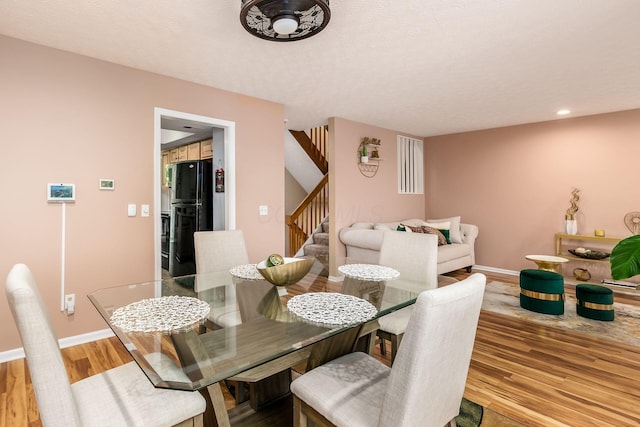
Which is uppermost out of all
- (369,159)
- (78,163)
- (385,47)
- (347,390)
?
(385,47)

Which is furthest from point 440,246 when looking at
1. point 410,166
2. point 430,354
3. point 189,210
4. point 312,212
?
point 430,354

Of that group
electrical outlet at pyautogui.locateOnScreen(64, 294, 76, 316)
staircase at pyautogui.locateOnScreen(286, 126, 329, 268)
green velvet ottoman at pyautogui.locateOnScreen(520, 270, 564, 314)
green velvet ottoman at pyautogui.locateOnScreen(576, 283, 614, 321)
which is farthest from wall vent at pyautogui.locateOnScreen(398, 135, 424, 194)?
electrical outlet at pyautogui.locateOnScreen(64, 294, 76, 316)

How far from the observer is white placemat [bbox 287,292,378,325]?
1.35 meters

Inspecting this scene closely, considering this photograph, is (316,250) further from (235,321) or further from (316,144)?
(235,321)

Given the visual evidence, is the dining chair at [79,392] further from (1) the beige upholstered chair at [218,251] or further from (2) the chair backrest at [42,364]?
(1) the beige upholstered chair at [218,251]

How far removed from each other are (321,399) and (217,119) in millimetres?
3130

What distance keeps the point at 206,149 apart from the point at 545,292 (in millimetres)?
4698

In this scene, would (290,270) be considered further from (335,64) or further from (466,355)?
(335,64)

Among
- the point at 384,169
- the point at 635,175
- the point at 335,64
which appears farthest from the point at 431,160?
the point at 335,64

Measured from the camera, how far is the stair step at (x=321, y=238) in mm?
5595

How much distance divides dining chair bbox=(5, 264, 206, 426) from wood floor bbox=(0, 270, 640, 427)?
83cm

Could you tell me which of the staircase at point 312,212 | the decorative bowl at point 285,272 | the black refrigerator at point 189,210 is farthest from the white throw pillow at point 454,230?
the decorative bowl at point 285,272

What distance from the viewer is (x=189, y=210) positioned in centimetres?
452

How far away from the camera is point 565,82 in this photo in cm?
336
